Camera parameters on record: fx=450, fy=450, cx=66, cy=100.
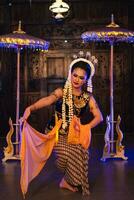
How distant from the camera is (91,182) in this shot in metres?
4.85

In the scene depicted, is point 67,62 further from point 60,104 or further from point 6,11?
point 60,104

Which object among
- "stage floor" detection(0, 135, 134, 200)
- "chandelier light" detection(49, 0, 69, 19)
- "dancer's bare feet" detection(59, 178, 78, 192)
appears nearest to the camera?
"stage floor" detection(0, 135, 134, 200)

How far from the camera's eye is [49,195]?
13.9 ft

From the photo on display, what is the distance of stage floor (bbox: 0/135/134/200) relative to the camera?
4227mm

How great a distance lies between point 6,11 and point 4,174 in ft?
15.5

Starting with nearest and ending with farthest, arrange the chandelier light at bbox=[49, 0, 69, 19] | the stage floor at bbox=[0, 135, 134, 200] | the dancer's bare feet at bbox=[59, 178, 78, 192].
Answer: the stage floor at bbox=[0, 135, 134, 200]
the dancer's bare feet at bbox=[59, 178, 78, 192]
the chandelier light at bbox=[49, 0, 69, 19]

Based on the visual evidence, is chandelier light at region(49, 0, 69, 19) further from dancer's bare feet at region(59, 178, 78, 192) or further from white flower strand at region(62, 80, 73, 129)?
dancer's bare feet at region(59, 178, 78, 192)

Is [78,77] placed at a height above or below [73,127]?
above

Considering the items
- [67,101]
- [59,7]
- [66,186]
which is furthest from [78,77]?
[59,7]

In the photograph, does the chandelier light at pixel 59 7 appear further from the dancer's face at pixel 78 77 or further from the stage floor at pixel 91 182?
the dancer's face at pixel 78 77

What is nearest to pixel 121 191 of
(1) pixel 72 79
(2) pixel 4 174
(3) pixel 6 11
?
(1) pixel 72 79

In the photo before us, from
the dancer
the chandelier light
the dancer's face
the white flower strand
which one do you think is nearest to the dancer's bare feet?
the dancer

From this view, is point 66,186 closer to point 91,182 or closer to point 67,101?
point 91,182

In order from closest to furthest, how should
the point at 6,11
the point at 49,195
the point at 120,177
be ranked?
the point at 49,195 < the point at 120,177 < the point at 6,11
